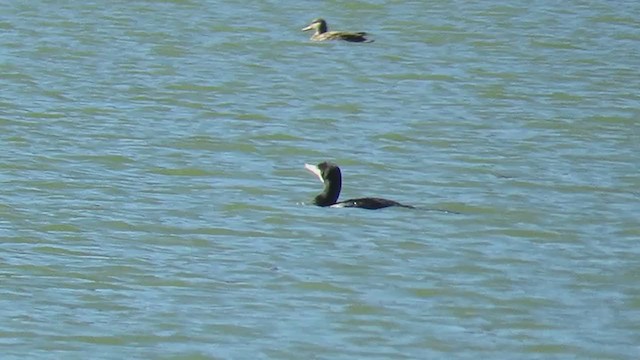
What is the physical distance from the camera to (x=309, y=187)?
554 inches

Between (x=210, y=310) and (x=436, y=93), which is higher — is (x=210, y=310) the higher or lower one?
the higher one

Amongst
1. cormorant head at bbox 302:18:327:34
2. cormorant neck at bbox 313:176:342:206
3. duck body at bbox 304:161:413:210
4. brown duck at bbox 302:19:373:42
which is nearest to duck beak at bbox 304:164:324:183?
duck body at bbox 304:161:413:210

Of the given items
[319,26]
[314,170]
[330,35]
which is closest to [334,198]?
[314,170]

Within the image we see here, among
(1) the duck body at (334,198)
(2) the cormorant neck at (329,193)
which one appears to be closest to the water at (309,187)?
(1) the duck body at (334,198)

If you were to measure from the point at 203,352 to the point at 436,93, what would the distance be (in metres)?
9.56

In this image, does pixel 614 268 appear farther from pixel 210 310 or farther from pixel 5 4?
pixel 5 4

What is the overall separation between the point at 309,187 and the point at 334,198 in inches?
30.4

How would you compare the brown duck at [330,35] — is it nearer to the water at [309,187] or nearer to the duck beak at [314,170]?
the water at [309,187]

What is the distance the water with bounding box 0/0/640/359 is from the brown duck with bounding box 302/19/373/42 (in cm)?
14

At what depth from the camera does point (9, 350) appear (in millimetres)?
9375

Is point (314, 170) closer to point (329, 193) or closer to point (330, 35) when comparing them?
point (329, 193)

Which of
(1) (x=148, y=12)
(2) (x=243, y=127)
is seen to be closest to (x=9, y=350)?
(2) (x=243, y=127)

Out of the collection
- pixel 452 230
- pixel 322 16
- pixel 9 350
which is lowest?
pixel 322 16

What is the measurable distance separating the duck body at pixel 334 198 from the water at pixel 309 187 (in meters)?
0.10
